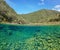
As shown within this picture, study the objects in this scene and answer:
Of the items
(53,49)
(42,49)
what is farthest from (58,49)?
(42,49)

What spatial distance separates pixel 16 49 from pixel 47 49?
15.1 feet

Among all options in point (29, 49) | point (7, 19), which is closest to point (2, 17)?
point (7, 19)

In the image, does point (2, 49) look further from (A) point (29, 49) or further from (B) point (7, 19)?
(B) point (7, 19)

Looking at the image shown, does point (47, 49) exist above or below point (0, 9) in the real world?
below

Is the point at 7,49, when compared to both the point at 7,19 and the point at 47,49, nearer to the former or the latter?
the point at 47,49

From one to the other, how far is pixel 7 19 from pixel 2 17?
32.2 ft

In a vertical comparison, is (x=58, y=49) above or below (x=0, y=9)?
below

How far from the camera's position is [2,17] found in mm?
191875

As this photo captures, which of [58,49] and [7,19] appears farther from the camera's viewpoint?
[7,19]

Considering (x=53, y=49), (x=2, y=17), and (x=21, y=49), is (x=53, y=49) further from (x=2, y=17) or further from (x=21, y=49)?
(x=2, y=17)

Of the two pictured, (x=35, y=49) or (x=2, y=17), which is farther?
(x=2, y=17)

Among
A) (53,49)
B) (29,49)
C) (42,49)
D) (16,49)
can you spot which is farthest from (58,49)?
(16,49)

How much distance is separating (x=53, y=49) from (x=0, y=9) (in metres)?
184

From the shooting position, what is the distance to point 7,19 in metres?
200
